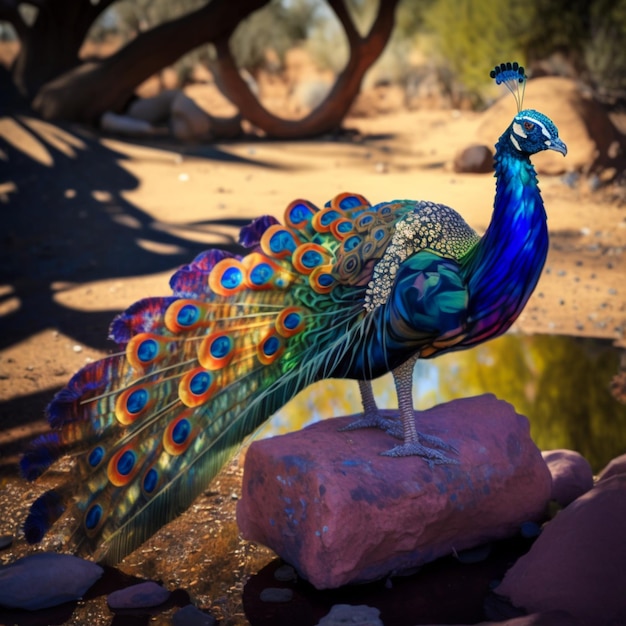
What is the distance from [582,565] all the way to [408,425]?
2.78ft

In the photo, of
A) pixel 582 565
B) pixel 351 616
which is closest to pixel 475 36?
pixel 582 565

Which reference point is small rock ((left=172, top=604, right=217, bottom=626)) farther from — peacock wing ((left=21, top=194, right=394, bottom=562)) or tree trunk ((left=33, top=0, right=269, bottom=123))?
tree trunk ((left=33, top=0, right=269, bottom=123))

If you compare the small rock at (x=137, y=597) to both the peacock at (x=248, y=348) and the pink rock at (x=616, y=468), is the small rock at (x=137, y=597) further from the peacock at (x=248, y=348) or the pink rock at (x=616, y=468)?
the pink rock at (x=616, y=468)

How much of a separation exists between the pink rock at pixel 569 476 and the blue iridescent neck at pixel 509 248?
1200 mm

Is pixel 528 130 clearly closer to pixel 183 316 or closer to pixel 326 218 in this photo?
pixel 326 218

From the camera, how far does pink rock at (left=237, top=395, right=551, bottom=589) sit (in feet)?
11.5

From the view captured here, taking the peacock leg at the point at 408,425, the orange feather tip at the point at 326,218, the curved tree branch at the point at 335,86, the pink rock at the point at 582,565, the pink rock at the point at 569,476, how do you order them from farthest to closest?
1. the curved tree branch at the point at 335,86
2. the pink rock at the point at 569,476
3. the orange feather tip at the point at 326,218
4. the peacock leg at the point at 408,425
5. the pink rock at the point at 582,565

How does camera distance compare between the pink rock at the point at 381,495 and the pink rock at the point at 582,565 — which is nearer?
the pink rock at the point at 582,565

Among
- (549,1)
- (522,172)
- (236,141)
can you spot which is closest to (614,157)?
(549,1)

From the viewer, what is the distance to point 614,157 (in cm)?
1091

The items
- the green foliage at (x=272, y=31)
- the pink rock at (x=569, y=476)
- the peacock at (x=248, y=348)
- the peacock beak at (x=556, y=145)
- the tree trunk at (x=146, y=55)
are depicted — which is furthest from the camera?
the green foliage at (x=272, y=31)

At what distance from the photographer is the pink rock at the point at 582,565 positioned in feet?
10.5

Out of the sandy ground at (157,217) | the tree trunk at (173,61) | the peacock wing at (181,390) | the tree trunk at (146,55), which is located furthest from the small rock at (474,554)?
the tree trunk at (146,55)

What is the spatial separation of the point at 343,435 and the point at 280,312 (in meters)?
0.65
